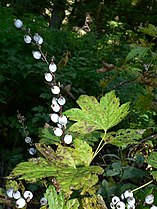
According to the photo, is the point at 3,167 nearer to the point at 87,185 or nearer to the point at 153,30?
the point at 153,30

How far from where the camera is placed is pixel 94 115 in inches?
29.2

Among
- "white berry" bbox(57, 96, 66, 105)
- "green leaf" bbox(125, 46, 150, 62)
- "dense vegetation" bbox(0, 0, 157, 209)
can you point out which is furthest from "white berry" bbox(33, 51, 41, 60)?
"green leaf" bbox(125, 46, 150, 62)

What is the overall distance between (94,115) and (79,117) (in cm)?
3

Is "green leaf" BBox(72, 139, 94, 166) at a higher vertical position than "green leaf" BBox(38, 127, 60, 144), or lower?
lower

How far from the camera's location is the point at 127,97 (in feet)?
9.64

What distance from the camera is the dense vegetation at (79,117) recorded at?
2.15 feet

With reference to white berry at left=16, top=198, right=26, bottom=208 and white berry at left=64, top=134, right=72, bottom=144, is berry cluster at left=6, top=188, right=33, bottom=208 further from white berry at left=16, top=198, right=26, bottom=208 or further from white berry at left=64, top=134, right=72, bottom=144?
white berry at left=64, top=134, right=72, bottom=144

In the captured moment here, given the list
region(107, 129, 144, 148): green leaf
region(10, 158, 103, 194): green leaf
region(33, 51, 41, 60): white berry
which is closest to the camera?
region(10, 158, 103, 194): green leaf

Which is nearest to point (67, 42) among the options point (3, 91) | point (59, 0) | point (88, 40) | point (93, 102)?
point (88, 40)

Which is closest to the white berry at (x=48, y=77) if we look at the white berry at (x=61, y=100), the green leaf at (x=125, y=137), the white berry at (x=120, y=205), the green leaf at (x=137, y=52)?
the white berry at (x=61, y=100)

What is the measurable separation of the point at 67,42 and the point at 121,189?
2.82 metres

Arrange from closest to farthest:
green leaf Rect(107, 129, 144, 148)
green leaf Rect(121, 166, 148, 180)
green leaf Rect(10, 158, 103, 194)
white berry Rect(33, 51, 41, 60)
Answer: green leaf Rect(10, 158, 103, 194) < green leaf Rect(107, 129, 144, 148) < white berry Rect(33, 51, 41, 60) < green leaf Rect(121, 166, 148, 180)

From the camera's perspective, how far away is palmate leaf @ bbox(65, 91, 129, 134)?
0.73m

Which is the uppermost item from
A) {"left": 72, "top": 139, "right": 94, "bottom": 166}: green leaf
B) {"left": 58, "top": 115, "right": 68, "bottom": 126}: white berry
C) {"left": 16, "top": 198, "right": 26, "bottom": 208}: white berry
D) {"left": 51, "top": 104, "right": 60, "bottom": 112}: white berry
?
{"left": 51, "top": 104, "right": 60, "bottom": 112}: white berry
